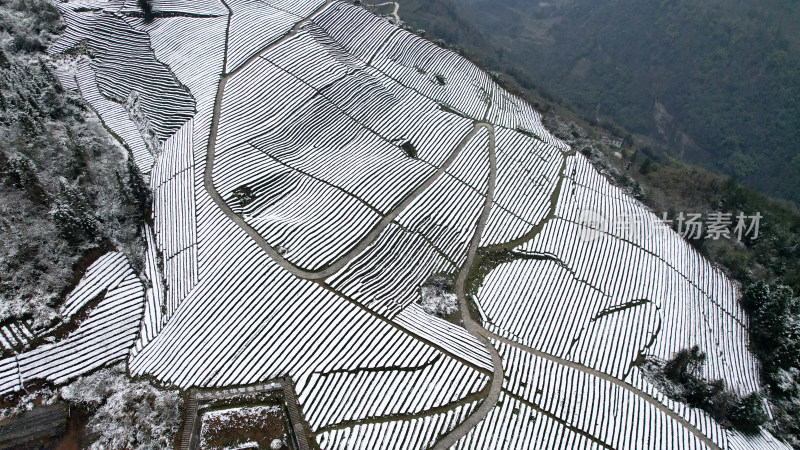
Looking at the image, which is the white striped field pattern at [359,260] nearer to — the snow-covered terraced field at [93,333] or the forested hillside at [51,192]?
the snow-covered terraced field at [93,333]

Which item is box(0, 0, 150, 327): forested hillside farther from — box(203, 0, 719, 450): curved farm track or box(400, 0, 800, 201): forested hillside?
box(400, 0, 800, 201): forested hillside

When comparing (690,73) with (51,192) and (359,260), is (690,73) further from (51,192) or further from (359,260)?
(51,192)

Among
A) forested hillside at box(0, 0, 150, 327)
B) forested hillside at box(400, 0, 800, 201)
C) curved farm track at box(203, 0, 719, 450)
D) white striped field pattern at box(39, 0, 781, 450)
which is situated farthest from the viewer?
forested hillside at box(400, 0, 800, 201)

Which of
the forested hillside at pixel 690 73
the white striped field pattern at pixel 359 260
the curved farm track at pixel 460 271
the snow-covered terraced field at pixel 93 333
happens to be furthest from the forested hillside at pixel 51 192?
the forested hillside at pixel 690 73

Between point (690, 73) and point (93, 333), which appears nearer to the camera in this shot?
point (93, 333)

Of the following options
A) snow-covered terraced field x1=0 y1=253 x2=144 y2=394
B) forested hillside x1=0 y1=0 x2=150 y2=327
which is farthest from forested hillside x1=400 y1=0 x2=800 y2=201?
snow-covered terraced field x1=0 y1=253 x2=144 y2=394

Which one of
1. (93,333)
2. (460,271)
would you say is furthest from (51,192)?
(460,271)
